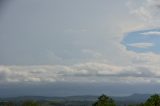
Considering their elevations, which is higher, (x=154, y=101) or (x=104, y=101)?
Result: (x=104, y=101)

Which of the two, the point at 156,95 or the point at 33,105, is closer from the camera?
the point at 156,95

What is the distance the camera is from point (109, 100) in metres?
90.2

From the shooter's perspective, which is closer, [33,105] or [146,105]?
[146,105]

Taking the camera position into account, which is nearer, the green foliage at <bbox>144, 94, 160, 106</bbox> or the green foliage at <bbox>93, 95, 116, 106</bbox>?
the green foliage at <bbox>144, 94, 160, 106</bbox>

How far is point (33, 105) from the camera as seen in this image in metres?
112

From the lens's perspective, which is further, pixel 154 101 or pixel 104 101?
pixel 104 101

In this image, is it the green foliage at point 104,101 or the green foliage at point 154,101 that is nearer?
the green foliage at point 154,101

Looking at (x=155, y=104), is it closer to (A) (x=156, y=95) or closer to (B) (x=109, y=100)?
(A) (x=156, y=95)

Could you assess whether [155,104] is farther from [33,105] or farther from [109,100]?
[33,105]

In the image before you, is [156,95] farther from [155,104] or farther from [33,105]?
[33,105]

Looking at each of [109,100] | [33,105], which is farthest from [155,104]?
[33,105]

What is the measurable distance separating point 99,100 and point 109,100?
7.97 feet

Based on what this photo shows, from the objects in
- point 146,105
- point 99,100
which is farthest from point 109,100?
point 146,105

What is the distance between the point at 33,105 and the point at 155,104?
40.0 m
